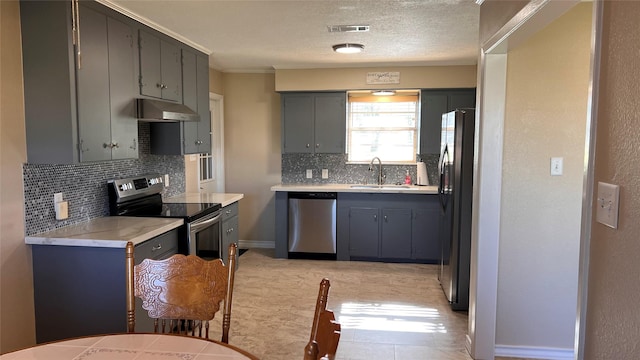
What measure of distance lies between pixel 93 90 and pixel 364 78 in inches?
129

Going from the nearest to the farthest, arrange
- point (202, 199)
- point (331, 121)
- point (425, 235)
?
1. point (202, 199)
2. point (425, 235)
3. point (331, 121)

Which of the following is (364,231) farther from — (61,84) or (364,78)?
(61,84)

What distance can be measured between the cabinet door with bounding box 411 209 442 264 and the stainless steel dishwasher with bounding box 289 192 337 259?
0.96m

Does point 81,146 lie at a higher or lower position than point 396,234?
higher

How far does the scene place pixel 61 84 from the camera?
8.46ft

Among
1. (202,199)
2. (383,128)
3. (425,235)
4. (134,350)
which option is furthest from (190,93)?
(134,350)

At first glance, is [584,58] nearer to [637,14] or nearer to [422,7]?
[422,7]

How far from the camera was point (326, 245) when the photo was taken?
206 inches

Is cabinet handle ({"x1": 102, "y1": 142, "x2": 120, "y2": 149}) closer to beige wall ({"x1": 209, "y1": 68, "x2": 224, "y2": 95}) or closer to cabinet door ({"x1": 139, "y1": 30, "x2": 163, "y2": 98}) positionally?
cabinet door ({"x1": 139, "y1": 30, "x2": 163, "y2": 98})

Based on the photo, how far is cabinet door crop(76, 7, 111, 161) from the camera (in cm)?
268

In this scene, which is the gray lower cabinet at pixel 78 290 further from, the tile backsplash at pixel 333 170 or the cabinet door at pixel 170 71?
the tile backsplash at pixel 333 170

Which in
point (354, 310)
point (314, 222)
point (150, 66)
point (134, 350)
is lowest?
point (354, 310)

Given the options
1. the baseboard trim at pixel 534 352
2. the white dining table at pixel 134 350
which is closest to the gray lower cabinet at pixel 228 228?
the baseboard trim at pixel 534 352

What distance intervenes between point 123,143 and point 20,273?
1051 millimetres
